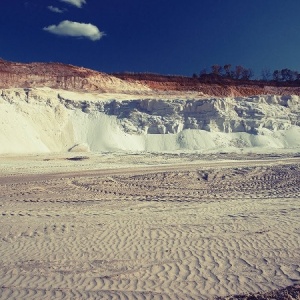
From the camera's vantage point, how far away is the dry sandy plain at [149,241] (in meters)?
4.53

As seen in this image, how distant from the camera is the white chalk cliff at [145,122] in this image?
3119 cm

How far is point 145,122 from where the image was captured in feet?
114

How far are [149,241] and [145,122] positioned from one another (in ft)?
94.5

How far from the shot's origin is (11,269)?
5.19 metres

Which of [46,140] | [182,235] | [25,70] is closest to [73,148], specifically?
[46,140]

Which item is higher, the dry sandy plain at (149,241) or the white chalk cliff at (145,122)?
the white chalk cliff at (145,122)

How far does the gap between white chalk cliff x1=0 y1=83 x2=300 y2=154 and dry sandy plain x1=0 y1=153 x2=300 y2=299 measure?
62.9ft

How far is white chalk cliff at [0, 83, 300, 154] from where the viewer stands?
31.2m

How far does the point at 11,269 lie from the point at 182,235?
9.44ft

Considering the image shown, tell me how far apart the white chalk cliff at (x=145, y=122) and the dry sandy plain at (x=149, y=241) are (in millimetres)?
19179

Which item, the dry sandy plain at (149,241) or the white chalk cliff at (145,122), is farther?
the white chalk cliff at (145,122)

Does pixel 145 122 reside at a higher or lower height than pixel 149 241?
higher

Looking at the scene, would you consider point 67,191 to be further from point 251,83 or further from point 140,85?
point 251,83

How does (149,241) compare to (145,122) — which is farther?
(145,122)
